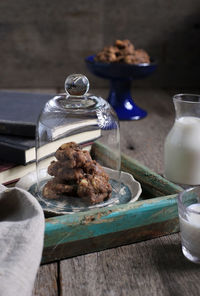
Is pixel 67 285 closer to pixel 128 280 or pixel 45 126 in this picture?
pixel 128 280

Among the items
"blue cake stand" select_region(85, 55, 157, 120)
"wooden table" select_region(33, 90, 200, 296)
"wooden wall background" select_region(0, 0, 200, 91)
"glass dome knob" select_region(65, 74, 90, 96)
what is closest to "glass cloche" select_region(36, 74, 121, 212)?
A: "glass dome knob" select_region(65, 74, 90, 96)

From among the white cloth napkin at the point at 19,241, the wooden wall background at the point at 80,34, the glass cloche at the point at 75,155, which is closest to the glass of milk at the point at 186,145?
the glass cloche at the point at 75,155

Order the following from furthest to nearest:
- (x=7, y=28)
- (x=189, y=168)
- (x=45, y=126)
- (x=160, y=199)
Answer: (x=7, y=28) < (x=189, y=168) < (x=45, y=126) < (x=160, y=199)

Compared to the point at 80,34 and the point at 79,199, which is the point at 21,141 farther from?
the point at 80,34

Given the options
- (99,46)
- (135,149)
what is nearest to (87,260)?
(135,149)

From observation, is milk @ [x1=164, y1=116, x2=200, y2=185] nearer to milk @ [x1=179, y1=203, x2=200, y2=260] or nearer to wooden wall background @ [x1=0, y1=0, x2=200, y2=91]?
milk @ [x1=179, y1=203, x2=200, y2=260]

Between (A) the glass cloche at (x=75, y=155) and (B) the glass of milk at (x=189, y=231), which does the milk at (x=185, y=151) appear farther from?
(B) the glass of milk at (x=189, y=231)

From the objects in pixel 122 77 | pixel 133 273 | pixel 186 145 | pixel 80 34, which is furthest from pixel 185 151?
pixel 80 34
